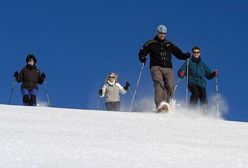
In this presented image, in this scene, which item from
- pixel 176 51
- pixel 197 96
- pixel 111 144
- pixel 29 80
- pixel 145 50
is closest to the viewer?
pixel 111 144

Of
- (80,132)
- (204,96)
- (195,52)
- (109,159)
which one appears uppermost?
(195,52)

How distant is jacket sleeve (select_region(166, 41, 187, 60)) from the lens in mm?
11219

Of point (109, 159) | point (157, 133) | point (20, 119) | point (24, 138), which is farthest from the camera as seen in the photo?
point (20, 119)

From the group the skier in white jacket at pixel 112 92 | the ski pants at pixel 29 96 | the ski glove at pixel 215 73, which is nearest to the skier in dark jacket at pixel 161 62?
the ski glove at pixel 215 73

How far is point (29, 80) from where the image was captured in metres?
13.3

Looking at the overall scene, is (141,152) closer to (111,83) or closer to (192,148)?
(192,148)

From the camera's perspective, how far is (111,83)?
15.9m

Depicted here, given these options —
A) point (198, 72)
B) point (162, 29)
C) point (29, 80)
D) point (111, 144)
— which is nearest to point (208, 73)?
point (198, 72)

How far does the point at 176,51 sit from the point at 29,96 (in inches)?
143

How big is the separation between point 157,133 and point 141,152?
1.50 meters

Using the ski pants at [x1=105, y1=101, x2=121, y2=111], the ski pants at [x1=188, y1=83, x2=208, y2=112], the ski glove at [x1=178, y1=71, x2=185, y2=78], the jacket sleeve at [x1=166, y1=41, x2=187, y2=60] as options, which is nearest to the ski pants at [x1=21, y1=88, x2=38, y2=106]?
the ski pants at [x1=105, y1=101, x2=121, y2=111]

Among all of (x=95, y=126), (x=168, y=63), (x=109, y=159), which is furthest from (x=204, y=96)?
(x=109, y=159)

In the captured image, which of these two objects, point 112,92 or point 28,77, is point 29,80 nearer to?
point 28,77

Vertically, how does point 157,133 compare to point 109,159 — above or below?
above
